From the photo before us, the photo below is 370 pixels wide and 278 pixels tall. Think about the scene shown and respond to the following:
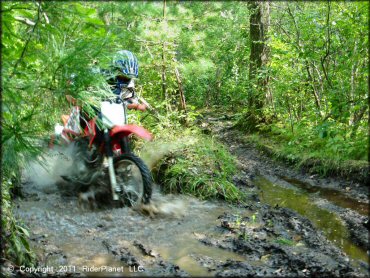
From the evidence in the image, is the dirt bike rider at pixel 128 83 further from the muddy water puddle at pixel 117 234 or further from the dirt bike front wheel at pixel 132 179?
the muddy water puddle at pixel 117 234

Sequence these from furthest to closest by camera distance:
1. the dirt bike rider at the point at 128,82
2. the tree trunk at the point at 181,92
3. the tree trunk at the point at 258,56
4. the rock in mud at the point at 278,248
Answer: the tree trunk at the point at 258,56
the tree trunk at the point at 181,92
the dirt bike rider at the point at 128,82
the rock in mud at the point at 278,248

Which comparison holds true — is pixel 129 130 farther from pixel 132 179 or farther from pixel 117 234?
pixel 117 234

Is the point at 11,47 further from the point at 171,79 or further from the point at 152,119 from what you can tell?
the point at 171,79

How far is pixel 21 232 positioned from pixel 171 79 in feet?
21.1

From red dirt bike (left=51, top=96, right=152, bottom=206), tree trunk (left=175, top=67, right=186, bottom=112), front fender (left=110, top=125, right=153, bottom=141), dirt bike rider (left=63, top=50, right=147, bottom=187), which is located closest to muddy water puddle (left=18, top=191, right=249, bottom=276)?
red dirt bike (left=51, top=96, right=152, bottom=206)

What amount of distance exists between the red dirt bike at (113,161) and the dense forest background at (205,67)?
0.91m

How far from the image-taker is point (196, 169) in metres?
5.65

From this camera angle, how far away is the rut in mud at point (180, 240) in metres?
2.93

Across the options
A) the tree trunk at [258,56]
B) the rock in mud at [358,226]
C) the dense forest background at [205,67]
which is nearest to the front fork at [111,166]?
the dense forest background at [205,67]

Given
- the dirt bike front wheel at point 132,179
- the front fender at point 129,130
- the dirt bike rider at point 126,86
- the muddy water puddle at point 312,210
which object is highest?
the dirt bike rider at point 126,86

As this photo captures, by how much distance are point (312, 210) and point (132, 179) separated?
7.21 feet

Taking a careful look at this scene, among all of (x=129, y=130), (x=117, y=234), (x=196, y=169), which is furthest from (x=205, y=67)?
(x=117, y=234)

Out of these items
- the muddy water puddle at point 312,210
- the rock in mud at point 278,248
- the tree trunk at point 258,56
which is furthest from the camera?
the tree trunk at point 258,56

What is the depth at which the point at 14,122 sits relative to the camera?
228 cm
